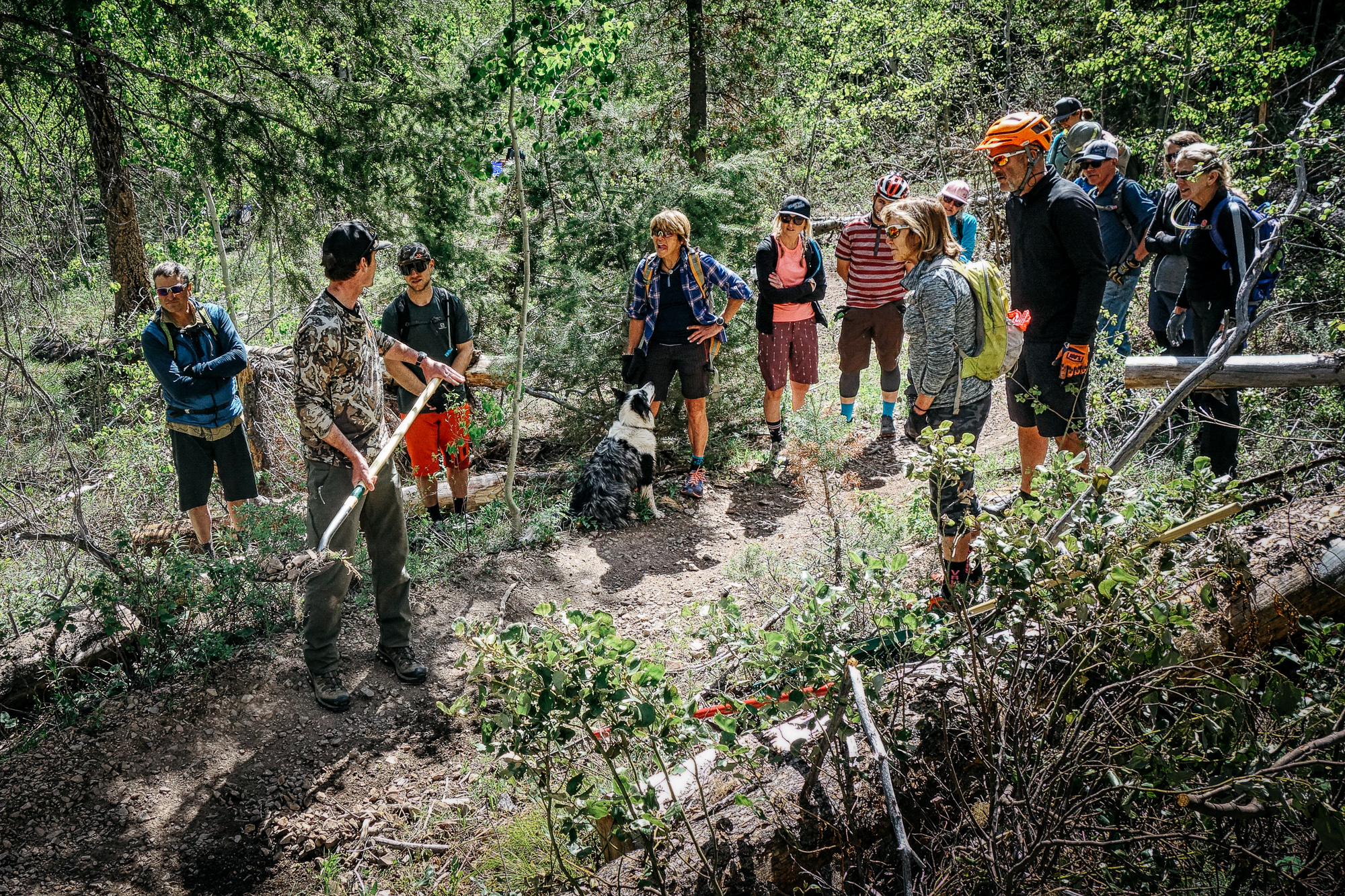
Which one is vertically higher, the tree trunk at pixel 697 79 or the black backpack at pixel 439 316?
the tree trunk at pixel 697 79

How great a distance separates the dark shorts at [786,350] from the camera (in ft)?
23.9

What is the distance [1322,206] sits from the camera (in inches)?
143

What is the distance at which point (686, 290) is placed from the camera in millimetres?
6602

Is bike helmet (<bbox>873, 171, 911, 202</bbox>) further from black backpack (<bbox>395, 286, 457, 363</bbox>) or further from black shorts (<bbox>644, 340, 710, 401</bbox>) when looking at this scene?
black backpack (<bbox>395, 286, 457, 363</bbox>)

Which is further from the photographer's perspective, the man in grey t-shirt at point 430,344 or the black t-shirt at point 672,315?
the black t-shirt at point 672,315

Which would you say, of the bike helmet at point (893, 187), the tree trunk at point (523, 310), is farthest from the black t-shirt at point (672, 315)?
the bike helmet at point (893, 187)

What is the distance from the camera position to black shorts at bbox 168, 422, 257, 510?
5.78m

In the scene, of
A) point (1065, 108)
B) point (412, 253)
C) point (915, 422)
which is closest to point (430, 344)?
point (412, 253)

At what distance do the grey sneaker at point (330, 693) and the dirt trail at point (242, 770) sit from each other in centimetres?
7

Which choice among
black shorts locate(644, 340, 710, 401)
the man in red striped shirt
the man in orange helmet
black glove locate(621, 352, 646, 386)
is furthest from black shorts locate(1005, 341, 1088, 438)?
black glove locate(621, 352, 646, 386)

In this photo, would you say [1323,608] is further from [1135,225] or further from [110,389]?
[110,389]

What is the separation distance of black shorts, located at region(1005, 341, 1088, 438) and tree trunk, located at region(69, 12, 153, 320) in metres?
5.71

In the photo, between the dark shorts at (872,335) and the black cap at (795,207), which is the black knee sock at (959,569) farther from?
the black cap at (795,207)

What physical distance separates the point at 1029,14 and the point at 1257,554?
13.1 m
